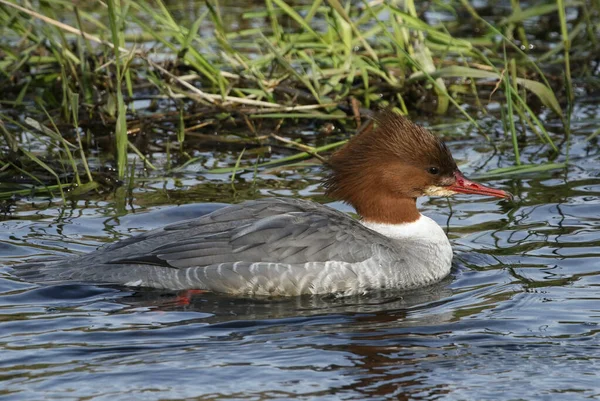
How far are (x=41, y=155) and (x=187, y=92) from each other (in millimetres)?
1206

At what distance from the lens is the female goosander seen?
5.98 meters

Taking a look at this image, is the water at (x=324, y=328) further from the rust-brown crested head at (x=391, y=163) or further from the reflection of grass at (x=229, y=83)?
the reflection of grass at (x=229, y=83)

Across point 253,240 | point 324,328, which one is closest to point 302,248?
point 253,240

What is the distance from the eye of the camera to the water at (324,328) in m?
4.64

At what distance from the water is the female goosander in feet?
0.32

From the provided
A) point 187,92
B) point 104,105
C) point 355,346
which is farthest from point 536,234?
point 104,105

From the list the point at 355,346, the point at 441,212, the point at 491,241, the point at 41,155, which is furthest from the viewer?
the point at 41,155

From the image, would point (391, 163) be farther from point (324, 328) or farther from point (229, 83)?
point (229, 83)

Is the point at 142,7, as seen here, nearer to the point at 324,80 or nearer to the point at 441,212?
the point at 324,80

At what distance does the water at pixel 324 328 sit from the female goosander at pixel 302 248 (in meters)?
0.10

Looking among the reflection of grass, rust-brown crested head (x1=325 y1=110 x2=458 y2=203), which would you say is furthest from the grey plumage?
the reflection of grass

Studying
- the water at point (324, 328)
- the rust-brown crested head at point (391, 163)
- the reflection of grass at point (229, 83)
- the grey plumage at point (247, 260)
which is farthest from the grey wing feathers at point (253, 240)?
the reflection of grass at point (229, 83)

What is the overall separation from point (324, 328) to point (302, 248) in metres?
0.73

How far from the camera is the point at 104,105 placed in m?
8.65
